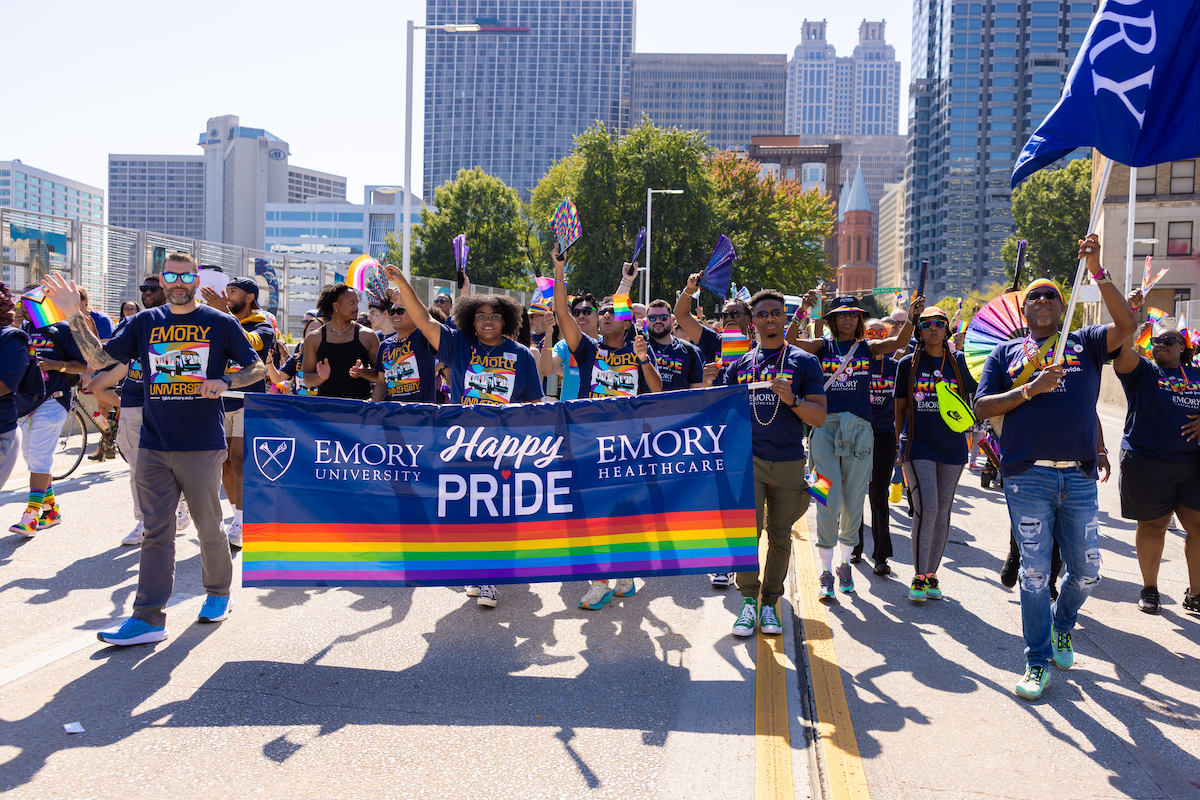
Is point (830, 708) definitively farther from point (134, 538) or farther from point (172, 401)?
point (134, 538)

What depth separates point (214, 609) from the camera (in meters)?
5.69

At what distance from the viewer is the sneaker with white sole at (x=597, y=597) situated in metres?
6.27

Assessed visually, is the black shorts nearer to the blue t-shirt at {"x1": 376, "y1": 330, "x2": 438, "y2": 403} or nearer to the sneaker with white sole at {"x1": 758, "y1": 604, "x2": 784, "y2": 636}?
the sneaker with white sole at {"x1": 758, "y1": 604, "x2": 784, "y2": 636}

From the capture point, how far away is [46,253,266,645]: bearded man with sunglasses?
534 centimetres

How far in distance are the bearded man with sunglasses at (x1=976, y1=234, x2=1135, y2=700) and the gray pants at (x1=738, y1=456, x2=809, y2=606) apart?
46.1 inches

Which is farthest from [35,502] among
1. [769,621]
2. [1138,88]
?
[1138,88]

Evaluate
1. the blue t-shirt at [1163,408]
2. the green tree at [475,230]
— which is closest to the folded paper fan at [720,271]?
the blue t-shirt at [1163,408]

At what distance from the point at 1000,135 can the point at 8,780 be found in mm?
165611

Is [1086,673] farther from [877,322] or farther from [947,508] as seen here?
[877,322]

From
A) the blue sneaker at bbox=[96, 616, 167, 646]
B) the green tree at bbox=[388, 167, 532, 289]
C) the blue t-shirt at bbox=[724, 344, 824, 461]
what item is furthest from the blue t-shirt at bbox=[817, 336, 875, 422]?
the green tree at bbox=[388, 167, 532, 289]

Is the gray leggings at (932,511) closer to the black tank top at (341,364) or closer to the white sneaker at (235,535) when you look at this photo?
the black tank top at (341,364)

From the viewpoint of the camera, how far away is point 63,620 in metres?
5.71

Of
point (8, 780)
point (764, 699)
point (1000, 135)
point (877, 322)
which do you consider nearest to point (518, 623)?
point (764, 699)

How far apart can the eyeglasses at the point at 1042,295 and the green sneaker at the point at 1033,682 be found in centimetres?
195
